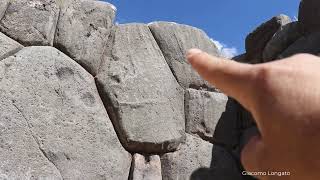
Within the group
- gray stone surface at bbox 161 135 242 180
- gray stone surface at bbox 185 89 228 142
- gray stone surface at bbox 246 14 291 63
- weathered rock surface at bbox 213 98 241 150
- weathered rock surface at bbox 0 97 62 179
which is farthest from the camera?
gray stone surface at bbox 246 14 291 63

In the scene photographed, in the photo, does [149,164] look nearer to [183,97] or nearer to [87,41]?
[183,97]

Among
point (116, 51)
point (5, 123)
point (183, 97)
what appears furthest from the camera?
point (183, 97)

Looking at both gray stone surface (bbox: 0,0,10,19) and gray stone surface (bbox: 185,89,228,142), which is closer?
gray stone surface (bbox: 0,0,10,19)

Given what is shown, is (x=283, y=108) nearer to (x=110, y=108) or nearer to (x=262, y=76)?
(x=262, y=76)

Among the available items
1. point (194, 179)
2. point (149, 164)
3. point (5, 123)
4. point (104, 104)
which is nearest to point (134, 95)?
point (104, 104)

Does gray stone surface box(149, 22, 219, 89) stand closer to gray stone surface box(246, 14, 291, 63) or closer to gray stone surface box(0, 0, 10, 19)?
gray stone surface box(246, 14, 291, 63)

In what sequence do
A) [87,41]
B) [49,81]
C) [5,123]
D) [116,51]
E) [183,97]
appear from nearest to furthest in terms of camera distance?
[5,123] < [49,81] < [87,41] < [116,51] < [183,97]

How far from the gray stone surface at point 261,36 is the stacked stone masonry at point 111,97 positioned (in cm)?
1

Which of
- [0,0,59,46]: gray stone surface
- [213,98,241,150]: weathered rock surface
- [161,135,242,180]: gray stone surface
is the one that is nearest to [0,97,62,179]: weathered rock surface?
[0,0,59,46]: gray stone surface

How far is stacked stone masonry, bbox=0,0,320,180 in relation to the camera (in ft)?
7.60

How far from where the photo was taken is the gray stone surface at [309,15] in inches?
118

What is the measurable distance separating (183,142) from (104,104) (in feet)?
1.94

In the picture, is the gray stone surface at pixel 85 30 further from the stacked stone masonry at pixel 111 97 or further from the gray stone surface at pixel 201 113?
the gray stone surface at pixel 201 113

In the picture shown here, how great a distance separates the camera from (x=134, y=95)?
9.18 feet
